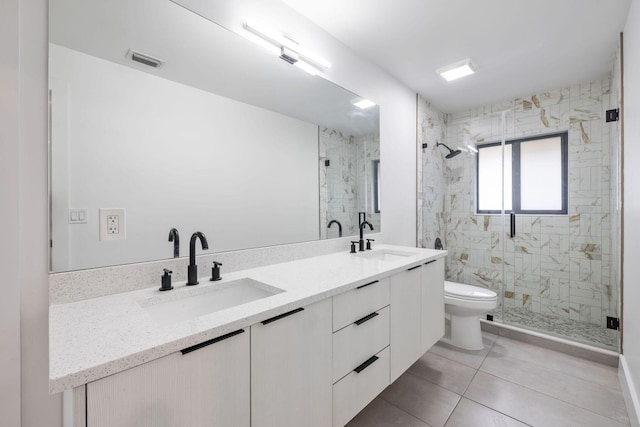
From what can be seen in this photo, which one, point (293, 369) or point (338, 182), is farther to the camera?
point (338, 182)

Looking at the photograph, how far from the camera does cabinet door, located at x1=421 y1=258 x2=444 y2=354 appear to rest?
1.83 metres

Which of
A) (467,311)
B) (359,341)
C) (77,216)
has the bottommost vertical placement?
(467,311)

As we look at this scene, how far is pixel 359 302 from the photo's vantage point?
4.22 ft

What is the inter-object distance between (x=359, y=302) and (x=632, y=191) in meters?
1.74

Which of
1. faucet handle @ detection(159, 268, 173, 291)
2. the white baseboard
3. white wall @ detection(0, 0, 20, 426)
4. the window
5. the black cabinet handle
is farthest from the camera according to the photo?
the black cabinet handle

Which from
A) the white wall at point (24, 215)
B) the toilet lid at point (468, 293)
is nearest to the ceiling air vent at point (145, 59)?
the white wall at point (24, 215)

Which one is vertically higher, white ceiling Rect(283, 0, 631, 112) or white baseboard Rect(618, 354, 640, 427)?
white ceiling Rect(283, 0, 631, 112)

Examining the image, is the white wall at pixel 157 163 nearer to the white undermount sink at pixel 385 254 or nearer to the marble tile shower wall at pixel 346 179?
the marble tile shower wall at pixel 346 179

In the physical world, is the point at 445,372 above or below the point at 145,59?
below

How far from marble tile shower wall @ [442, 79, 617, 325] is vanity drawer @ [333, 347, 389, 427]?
6.85 feet

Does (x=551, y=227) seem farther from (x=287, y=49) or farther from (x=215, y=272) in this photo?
(x=215, y=272)

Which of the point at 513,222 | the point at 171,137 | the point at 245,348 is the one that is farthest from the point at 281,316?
the point at 513,222

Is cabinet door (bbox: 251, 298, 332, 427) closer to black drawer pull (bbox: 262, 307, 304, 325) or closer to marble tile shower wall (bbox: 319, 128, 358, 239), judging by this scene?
black drawer pull (bbox: 262, 307, 304, 325)

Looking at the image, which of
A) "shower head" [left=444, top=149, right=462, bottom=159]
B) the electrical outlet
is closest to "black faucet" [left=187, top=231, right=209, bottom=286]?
the electrical outlet
